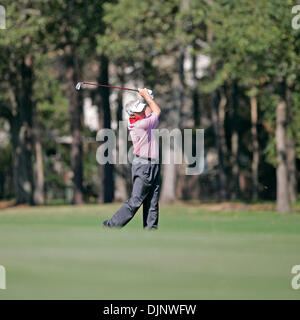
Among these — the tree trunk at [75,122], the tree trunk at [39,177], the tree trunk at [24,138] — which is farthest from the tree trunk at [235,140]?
the tree trunk at [24,138]

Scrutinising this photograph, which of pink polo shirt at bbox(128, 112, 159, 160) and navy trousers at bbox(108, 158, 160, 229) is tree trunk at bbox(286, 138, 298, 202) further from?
pink polo shirt at bbox(128, 112, 159, 160)

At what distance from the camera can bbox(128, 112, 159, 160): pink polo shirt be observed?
13.4 m

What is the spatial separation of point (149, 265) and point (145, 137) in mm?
1990

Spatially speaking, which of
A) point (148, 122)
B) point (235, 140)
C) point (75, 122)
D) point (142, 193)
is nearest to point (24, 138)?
point (75, 122)

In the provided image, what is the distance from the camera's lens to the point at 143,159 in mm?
13680

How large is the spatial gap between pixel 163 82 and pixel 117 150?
565cm

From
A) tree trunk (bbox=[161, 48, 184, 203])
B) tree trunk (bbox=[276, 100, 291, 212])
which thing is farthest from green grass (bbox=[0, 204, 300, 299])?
tree trunk (bbox=[161, 48, 184, 203])

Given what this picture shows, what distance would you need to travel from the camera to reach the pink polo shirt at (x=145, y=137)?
527 inches

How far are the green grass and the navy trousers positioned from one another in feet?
2.33

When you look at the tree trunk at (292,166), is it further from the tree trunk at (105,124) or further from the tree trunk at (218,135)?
the tree trunk at (105,124)
